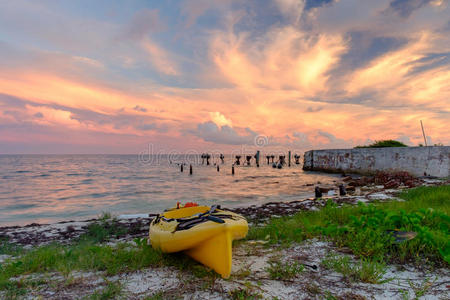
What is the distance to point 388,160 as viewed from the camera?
67.6ft

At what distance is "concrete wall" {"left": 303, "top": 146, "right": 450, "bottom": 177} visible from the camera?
16.7 meters

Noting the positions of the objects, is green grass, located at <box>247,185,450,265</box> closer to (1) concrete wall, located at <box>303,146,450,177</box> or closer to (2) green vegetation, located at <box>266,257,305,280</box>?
(2) green vegetation, located at <box>266,257,305,280</box>

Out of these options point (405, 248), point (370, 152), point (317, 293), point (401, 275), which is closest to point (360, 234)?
point (405, 248)

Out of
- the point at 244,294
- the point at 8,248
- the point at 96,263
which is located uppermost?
the point at 244,294

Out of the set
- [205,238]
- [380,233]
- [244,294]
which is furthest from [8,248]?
[380,233]

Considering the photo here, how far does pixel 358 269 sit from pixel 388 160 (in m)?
20.7

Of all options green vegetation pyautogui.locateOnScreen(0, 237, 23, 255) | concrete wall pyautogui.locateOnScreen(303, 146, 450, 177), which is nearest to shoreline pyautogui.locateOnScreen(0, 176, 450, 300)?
green vegetation pyautogui.locateOnScreen(0, 237, 23, 255)

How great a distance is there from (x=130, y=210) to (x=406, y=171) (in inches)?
747

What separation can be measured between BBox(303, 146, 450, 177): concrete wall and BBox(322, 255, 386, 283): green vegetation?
57.6 ft

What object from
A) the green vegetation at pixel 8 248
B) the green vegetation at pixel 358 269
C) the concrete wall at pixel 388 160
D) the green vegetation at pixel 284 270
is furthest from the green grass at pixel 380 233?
the concrete wall at pixel 388 160

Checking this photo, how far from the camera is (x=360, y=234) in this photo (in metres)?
4.19

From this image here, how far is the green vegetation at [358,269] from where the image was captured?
319 centimetres

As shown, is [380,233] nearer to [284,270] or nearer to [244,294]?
[284,270]

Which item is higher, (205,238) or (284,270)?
Result: (205,238)
